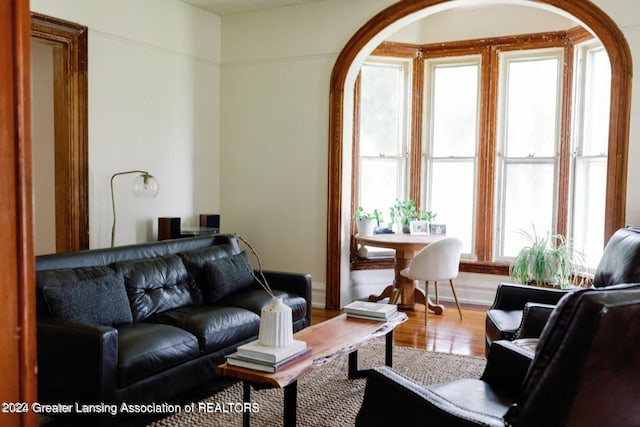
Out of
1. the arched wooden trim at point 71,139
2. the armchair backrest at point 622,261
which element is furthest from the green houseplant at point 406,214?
the arched wooden trim at point 71,139

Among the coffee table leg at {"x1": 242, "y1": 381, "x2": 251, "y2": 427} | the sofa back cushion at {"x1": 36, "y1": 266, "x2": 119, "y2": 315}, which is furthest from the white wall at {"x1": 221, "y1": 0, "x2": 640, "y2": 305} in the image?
the coffee table leg at {"x1": 242, "y1": 381, "x2": 251, "y2": 427}

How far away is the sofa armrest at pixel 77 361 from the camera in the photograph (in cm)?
256

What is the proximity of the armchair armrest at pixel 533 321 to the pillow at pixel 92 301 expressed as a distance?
225 cm

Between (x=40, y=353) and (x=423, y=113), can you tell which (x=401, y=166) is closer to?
(x=423, y=113)

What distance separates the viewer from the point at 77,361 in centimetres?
259

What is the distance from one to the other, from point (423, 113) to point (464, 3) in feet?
4.87

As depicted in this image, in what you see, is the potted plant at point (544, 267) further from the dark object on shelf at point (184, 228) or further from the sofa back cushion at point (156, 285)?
the dark object on shelf at point (184, 228)

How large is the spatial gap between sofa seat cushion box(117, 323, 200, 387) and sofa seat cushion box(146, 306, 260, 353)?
0.27ft

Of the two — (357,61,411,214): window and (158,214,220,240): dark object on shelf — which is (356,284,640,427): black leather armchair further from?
(357,61,411,214): window

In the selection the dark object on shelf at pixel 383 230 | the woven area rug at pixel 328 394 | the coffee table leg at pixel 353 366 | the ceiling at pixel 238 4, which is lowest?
the woven area rug at pixel 328 394

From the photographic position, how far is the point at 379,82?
6.17 meters

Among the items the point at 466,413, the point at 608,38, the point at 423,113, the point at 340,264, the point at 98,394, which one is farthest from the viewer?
the point at 423,113

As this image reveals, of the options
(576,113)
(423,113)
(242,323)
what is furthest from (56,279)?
(576,113)

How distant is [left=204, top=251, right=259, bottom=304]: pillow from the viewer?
3.91 meters
